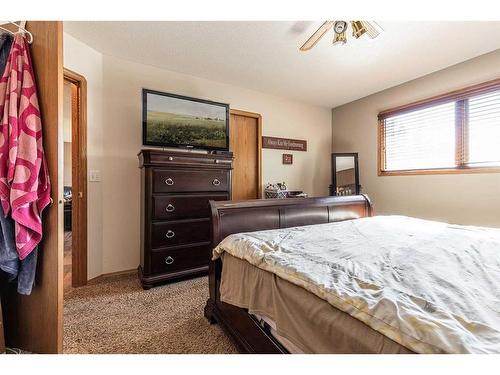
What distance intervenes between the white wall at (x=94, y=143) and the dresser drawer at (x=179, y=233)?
2.45 ft

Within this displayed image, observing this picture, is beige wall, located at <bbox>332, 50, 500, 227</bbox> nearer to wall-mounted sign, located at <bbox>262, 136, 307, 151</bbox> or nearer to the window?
the window

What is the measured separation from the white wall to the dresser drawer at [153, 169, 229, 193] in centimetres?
78

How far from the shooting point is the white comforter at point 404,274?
547 millimetres

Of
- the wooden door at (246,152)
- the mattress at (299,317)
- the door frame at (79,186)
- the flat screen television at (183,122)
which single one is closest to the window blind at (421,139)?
the wooden door at (246,152)

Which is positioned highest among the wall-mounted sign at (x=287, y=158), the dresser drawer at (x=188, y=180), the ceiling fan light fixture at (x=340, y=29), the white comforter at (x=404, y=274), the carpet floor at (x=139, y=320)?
the ceiling fan light fixture at (x=340, y=29)

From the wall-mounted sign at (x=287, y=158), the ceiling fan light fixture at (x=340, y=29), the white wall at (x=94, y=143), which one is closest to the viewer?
the ceiling fan light fixture at (x=340, y=29)

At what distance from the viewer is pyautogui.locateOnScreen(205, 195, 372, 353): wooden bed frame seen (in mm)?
1160

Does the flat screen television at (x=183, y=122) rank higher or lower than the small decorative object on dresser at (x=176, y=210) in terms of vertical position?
higher

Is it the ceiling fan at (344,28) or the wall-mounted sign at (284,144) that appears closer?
the ceiling fan at (344,28)

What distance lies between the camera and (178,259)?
237 cm

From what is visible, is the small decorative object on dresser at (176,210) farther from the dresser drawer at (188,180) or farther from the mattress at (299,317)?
the mattress at (299,317)
